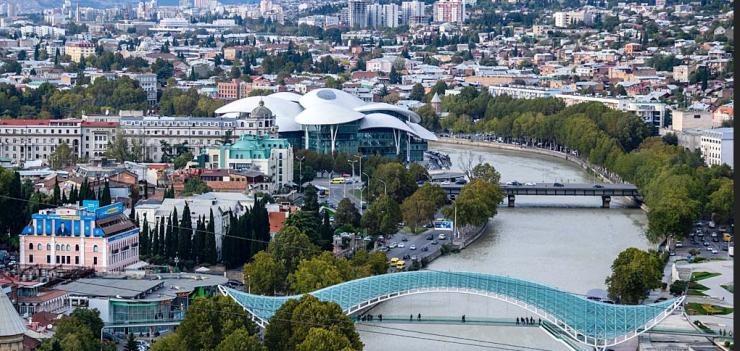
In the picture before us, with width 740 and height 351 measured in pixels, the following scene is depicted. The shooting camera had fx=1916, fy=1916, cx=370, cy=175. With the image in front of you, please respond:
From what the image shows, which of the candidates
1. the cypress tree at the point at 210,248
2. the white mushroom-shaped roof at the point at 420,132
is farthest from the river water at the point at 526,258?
the cypress tree at the point at 210,248

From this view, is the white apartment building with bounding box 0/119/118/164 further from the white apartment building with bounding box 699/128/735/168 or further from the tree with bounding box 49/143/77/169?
the white apartment building with bounding box 699/128/735/168

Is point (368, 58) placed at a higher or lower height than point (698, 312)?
higher

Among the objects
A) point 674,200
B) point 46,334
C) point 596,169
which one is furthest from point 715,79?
point 46,334

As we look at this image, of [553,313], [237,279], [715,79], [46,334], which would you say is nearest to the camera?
[46,334]

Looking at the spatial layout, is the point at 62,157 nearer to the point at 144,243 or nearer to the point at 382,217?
the point at 382,217

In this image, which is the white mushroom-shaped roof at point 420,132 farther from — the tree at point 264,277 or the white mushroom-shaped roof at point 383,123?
the tree at point 264,277

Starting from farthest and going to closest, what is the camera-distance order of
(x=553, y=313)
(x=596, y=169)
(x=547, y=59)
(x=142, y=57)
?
(x=547, y=59)
(x=142, y=57)
(x=596, y=169)
(x=553, y=313)

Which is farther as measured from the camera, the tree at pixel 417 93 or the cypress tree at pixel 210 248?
the tree at pixel 417 93

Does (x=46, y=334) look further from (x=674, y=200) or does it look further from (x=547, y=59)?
(x=547, y=59)
